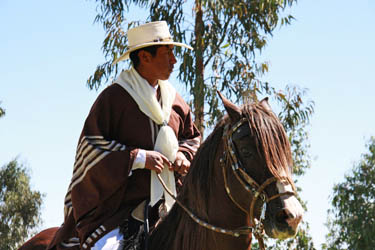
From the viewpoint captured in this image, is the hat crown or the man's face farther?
the hat crown

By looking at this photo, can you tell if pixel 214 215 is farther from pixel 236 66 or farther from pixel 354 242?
pixel 354 242

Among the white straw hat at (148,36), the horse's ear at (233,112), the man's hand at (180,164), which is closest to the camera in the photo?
the horse's ear at (233,112)

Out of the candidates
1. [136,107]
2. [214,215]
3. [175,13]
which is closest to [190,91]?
[175,13]

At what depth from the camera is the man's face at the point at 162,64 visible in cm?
574

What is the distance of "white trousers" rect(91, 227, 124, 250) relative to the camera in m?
5.04

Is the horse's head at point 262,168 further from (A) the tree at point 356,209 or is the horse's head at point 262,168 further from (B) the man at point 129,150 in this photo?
(A) the tree at point 356,209

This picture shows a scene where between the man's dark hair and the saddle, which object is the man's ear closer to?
the man's dark hair

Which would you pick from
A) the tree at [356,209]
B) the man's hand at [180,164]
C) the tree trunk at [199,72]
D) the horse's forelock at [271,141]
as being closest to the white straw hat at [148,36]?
the man's hand at [180,164]

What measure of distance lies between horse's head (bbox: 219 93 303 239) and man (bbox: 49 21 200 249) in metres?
0.95

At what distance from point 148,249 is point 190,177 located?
644mm

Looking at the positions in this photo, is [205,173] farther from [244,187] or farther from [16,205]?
[16,205]

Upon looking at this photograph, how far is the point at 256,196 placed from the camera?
427 cm

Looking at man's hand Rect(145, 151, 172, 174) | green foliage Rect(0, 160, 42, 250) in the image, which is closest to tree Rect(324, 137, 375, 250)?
green foliage Rect(0, 160, 42, 250)

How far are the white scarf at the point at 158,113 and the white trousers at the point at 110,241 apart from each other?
364 millimetres
